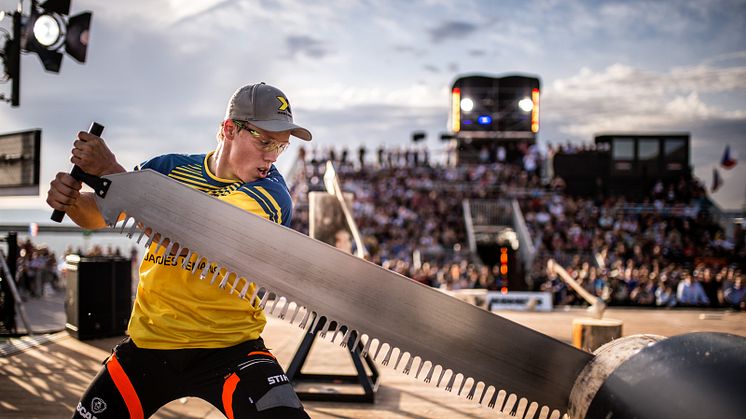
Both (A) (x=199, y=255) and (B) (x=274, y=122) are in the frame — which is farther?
(B) (x=274, y=122)

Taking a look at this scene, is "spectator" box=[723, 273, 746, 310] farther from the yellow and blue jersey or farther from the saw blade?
the yellow and blue jersey

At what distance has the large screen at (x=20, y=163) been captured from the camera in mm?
7906

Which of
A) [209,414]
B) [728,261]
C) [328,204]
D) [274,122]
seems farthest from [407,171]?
[274,122]

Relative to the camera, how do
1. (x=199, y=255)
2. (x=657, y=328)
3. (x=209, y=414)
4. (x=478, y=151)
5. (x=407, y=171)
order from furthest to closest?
(x=478, y=151) < (x=407, y=171) < (x=657, y=328) < (x=209, y=414) < (x=199, y=255)

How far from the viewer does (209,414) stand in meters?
4.77

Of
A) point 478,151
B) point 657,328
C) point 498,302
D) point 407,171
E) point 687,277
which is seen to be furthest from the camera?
point 478,151

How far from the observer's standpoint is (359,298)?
1938 millimetres

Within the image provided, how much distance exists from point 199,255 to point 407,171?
2469 cm

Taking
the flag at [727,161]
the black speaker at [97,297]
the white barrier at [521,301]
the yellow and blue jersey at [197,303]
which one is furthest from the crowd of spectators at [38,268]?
the flag at [727,161]

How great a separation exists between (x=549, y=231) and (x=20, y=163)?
17486 millimetres

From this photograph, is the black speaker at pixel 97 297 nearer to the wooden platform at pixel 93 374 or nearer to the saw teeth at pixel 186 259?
the wooden platform at pixel 93 374

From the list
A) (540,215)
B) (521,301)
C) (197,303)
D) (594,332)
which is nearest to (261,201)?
(197,303)

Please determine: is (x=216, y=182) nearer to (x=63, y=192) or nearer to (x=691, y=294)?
(x=63, y=192)

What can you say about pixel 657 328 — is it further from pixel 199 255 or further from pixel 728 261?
pixel 728 261
